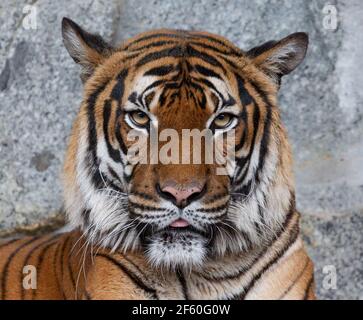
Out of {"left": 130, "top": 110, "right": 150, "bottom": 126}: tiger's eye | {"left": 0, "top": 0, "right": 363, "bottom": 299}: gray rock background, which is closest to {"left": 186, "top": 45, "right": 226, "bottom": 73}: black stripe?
{"left": 130, "top": 110, "right": 150, "bottom": 126}: tiger's eye

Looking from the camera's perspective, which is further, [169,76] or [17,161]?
[17,161]

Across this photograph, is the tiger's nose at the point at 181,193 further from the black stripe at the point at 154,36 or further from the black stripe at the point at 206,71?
the black stripe at the point at 154,36

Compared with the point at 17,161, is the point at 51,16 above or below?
above

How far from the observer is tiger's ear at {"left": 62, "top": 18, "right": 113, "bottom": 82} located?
2.81m

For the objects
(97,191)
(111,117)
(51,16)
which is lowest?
(97,191)

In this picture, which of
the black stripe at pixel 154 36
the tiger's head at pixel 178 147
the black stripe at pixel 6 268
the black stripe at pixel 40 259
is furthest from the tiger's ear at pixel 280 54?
the black stripe at pixel 6 268

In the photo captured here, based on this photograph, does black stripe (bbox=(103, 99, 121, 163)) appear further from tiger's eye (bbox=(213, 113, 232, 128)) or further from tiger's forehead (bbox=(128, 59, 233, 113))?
tiger's eye (bbox=(213, 113, 232, 128))

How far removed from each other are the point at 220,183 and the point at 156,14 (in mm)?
1787

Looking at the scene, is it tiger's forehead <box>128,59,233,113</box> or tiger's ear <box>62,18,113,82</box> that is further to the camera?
tiger's ear <box>62,18,113,82</box>

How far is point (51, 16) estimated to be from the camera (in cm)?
407

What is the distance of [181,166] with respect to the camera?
8.11 ft

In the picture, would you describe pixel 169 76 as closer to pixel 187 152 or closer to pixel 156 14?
pixel 187 152

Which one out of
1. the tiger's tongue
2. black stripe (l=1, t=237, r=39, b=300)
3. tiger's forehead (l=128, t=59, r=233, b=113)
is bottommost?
black stripe (l=1, t=237, r=39, b=300)
